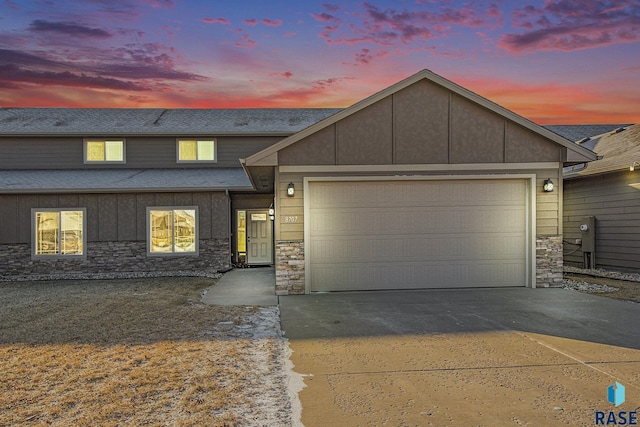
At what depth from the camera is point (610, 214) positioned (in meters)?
12.6

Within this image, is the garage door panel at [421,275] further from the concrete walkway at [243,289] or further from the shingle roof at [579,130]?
the shingle roof at [579,130]

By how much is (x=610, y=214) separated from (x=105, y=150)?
16.9m

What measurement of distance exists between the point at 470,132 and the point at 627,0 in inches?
264

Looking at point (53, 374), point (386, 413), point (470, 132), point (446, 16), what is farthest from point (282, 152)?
point (446, 16)

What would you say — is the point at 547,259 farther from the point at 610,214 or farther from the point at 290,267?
the point at 290,267

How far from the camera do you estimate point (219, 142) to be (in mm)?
16375

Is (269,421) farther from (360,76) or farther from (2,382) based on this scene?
(360,76)

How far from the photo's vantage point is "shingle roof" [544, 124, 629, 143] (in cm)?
1920

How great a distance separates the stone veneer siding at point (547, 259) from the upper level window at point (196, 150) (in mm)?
11439

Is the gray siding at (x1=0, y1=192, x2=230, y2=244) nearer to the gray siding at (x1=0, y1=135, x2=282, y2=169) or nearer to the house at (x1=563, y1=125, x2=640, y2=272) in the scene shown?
the gray siding at (x1=0, y1=135, x2=282, y2=169)

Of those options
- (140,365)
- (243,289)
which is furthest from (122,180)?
(140,365)

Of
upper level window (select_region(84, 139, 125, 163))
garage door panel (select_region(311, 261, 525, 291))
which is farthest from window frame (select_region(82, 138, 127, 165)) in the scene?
garage door panel (select_region(311, 261, 525, 291))

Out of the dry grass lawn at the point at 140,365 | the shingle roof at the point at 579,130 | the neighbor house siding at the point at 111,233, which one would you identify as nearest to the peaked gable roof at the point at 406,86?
the dry grass lawn at the point at 140,365

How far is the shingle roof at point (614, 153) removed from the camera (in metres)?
12.0
